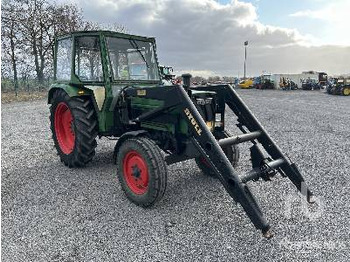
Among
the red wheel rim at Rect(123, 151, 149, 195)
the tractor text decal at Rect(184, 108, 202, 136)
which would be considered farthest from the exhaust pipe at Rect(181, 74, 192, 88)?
the red wheel rim at Rect(123, 151, 149, 195)

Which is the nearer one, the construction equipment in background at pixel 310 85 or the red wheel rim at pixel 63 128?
the red wheel rim at pixel 63 128

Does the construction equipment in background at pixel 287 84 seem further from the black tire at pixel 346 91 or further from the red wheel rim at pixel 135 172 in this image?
the red wheel rim at pixel 135 172

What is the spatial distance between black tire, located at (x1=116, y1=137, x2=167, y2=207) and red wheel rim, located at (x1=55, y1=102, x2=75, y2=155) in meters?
1.95

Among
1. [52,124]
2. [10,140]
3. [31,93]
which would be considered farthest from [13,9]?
[52,124]

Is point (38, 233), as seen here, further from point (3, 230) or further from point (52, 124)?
point (52, 124)

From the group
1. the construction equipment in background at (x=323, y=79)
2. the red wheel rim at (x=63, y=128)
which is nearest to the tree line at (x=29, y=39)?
the red wheel rim at (x=63, y=128)

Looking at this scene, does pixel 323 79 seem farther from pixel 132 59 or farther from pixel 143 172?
pixel 143 172

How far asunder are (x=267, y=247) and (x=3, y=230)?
299 cm

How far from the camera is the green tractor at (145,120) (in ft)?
12.2

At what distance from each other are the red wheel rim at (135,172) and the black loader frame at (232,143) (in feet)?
1.61

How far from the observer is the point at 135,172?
160 inches

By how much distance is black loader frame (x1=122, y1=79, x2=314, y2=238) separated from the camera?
10.4 feet

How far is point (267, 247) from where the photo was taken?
3051mm

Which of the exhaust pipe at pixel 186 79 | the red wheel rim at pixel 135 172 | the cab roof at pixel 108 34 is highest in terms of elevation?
the cab roof at pixel 108 34
